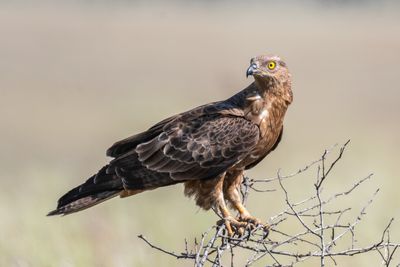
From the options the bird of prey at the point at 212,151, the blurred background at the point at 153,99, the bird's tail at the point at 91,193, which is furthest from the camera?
the blurred background at the point at 153,99

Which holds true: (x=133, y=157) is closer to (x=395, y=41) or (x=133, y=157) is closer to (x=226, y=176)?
(x=226, y=176)

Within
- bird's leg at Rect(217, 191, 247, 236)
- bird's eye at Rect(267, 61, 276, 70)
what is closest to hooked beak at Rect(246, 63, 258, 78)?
bird's eye at Rect(267, 61, 276, 70)

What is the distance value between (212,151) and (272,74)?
2.31ft

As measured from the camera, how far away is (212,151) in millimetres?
8438

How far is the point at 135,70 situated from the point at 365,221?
1919 centimetres

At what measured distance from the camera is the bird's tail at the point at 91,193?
809cm

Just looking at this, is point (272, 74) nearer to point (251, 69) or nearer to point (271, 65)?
point (271, 65)

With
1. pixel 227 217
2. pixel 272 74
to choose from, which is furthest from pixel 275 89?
pixel 227 217

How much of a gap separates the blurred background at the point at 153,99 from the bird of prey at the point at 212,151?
2.02 ft

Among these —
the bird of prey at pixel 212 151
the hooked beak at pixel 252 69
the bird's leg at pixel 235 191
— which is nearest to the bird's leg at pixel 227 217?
the bird of prey at pixel 212 151

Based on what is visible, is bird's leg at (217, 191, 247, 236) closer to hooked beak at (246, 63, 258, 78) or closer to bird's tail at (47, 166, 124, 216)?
bird's tail at (47, 166, 124, 216)

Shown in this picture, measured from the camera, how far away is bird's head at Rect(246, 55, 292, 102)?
330 inches

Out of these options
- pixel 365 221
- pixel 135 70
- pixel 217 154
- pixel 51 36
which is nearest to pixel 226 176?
pixel 217 154

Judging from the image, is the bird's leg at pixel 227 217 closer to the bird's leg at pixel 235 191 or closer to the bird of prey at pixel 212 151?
the bird of prey at pixel 212 151
